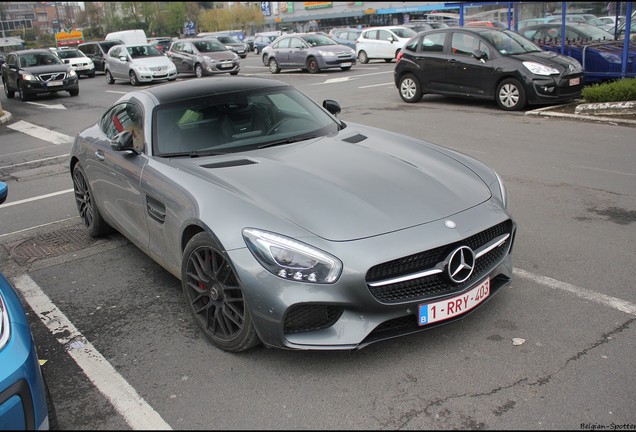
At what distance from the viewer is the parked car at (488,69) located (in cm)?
1190

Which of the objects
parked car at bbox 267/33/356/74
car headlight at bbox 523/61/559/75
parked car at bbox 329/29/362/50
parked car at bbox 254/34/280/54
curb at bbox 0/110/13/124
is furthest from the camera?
parked car at bbox 254/34/280/54

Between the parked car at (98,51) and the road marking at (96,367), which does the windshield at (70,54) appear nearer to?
the parked car at (98,51)

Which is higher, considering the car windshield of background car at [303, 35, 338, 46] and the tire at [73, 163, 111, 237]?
the car windshield of background car at [303, 35, 338, 46]

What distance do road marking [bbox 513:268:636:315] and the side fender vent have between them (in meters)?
2.63

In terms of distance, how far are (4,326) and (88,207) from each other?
332 centimetres

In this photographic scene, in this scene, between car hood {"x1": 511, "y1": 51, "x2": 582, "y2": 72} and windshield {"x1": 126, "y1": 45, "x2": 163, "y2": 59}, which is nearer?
car hood {"x1": 511, "y1": 51, "x2": 582, "y2": 72}

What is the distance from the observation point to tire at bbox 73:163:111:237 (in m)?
5.60

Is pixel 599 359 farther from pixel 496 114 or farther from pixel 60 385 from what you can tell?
pixel 496 114

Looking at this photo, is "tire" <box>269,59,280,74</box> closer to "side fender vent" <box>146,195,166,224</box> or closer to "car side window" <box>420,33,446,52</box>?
"car side window" <box>420,33,446,52</box>

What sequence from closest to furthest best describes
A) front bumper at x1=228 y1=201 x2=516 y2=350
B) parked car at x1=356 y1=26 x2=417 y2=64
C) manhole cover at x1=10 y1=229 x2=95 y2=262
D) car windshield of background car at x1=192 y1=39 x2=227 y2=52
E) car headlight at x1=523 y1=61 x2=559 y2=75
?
front bumper at x1=228 y1=201 x2=516 y2=350
manhole cover at x1=10 y1=229 x2=95 y2=262
car headlight at x1=523 y1=61 x2=559 y2=75
car windshield of background car at x1=192 y1=39 x2=227 y2=52
parked car at x1=356 y1=26 x2=417 y2=64

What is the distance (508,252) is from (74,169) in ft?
14.7

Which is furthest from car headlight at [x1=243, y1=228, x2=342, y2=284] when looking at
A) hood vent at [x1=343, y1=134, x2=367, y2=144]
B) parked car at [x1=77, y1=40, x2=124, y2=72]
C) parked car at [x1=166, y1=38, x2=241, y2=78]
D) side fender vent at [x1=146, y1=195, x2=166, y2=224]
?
parked car at [x1=77, y1=40, x2=124, y2=72]

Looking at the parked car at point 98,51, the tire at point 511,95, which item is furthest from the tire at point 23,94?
the tire at point 511,95

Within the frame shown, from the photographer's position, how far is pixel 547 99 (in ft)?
39.0
